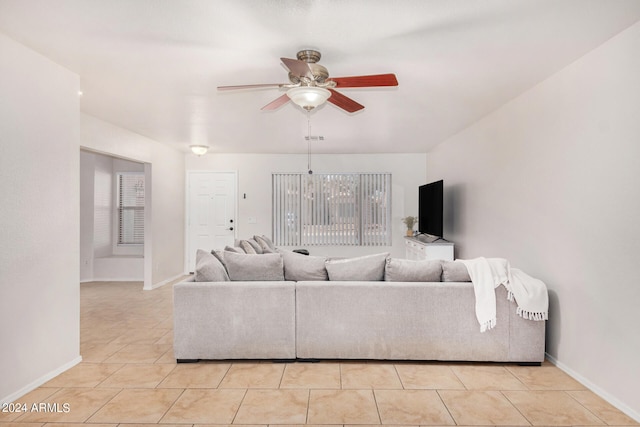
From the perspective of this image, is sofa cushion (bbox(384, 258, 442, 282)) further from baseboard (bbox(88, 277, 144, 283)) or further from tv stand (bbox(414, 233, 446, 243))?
baseboard (bbox(88, 277, 144, 283))

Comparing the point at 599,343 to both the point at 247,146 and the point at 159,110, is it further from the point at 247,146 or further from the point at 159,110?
the point at 247,146

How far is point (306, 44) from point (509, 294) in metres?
2.44

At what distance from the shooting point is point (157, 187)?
20.7ft

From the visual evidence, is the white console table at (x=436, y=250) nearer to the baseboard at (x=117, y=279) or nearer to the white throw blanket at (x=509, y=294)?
the white throw blanket at (x=509, y=294)

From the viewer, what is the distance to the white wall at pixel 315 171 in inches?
294

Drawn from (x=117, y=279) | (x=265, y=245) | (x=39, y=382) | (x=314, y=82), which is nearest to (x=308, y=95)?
(x=314, y=82)

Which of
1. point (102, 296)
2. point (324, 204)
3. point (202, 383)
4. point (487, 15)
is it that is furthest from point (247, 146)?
point (487, 15)

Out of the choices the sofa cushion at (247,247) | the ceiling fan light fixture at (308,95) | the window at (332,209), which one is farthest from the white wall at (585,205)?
the window at (332,209)

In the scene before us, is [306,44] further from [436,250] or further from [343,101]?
[436,250]

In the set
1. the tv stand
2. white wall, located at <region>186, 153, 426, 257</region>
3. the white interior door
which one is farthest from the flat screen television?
the white interior door

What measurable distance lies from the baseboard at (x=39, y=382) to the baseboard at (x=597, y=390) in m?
3.93

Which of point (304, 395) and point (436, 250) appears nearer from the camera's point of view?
point (304, 395)

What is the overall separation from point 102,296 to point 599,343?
6.03 metres

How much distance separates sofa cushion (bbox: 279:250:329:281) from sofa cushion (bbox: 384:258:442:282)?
56cm
